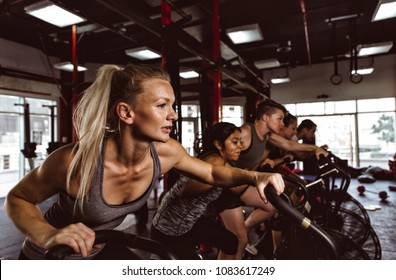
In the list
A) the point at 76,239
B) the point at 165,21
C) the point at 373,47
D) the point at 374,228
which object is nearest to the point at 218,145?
the point at 165,21

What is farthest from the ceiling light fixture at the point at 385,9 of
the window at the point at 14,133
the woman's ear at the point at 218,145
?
the window at the point at 14,133

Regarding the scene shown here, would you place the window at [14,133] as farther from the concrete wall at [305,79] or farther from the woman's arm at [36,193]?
the woman's arm at [36,193]

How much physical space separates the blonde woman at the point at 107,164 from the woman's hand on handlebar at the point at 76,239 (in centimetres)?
11

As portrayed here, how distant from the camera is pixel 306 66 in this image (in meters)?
8.43

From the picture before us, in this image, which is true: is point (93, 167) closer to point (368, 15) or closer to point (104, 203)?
point (104, 203)

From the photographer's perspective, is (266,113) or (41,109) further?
(41,109)

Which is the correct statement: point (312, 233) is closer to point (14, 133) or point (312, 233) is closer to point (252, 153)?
point (252, 153)

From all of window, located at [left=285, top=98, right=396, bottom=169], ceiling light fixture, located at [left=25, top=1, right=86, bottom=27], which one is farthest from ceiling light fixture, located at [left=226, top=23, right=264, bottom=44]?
window, located at [left=285, top=98, right=396, bottom=169]

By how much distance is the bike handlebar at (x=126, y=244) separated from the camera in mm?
665

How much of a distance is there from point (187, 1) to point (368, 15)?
3.61 metres

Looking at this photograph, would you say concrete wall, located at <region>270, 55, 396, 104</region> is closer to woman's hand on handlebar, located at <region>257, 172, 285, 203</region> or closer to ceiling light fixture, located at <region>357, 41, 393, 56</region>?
ceiling light fixture, located at <region>357, 41, 393, 56</region>

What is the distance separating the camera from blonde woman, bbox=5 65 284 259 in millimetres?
921

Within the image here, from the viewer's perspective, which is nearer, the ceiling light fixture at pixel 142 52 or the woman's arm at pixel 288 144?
the woman's arm at pixel 288 144
